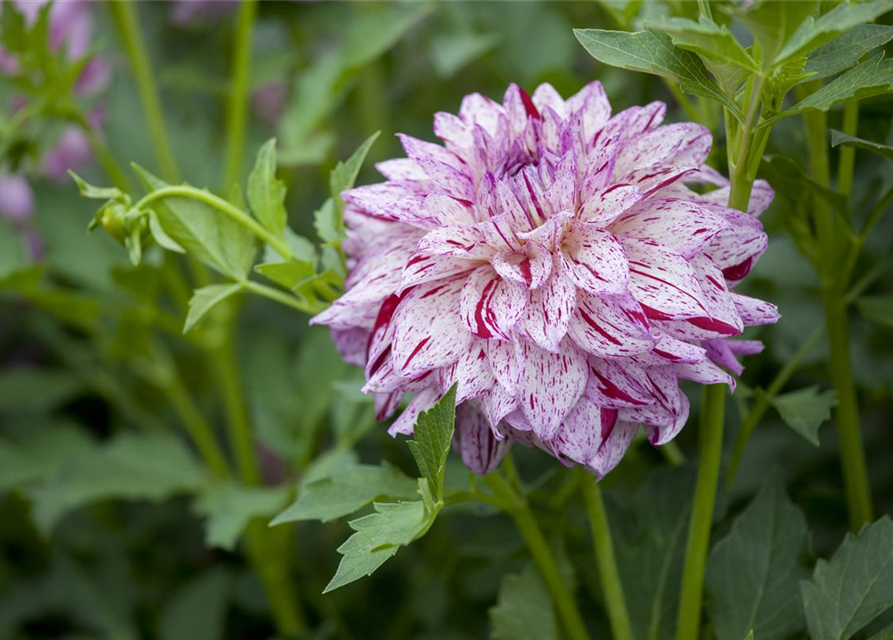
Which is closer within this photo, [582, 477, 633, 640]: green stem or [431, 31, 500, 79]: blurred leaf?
[582, 477, 633, 640]: green stem

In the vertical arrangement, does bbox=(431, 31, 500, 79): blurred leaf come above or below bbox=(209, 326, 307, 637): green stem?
above

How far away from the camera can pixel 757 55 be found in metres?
0.47

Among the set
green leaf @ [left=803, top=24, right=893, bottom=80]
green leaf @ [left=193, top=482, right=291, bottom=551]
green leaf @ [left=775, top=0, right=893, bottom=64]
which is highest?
green leaf @ [left=775, top=0, right=893, bottom=64]

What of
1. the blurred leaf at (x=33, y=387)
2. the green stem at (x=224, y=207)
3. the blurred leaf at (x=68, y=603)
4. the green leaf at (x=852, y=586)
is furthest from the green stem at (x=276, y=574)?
the green leaf at (x=852, y=586)

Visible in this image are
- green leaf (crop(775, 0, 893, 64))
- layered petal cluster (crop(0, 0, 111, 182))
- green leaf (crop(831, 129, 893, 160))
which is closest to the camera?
green leaf (crop(775, 0, 893, 64))

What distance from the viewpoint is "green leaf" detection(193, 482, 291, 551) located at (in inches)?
31.4

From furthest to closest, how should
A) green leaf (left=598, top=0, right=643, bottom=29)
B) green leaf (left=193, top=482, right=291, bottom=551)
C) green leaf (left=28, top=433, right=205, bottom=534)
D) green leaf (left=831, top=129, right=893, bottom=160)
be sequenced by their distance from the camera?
green leaf (left=28, top=433, right=205, bottom=534), green leaf (left=193, top=482, right=291, bottom=551), green leaf (left=598, top=0, right=643, bottom=29), green leaf (left=831, top=129, right=893, bottom=160)

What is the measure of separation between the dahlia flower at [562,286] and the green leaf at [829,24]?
83 mm

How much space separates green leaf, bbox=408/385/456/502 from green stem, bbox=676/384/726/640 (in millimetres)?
162

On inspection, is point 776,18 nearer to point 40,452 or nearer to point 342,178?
point 342,178

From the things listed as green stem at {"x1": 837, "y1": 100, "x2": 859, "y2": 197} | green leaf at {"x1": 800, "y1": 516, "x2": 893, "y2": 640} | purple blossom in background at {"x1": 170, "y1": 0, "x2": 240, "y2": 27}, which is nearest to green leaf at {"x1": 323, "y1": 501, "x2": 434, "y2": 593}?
green leaf at {"x1": 800, "y1": 516, "x2": 893, "y2": 640}

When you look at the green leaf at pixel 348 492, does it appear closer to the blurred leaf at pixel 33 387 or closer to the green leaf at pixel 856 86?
the green leaf at pixel 856 86

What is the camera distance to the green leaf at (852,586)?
527 mm

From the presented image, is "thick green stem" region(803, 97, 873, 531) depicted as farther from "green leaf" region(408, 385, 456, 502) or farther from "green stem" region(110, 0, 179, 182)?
"green stem" region(110, 0, 179, 182)
